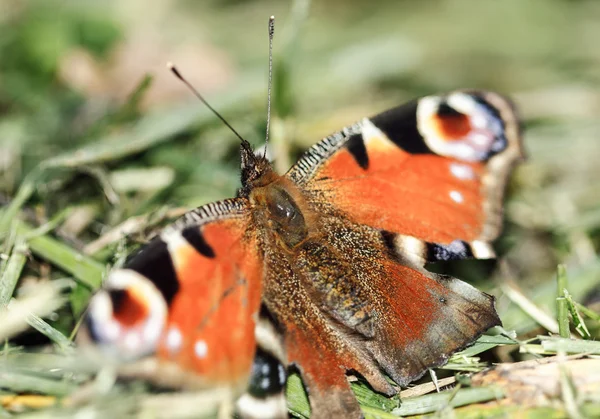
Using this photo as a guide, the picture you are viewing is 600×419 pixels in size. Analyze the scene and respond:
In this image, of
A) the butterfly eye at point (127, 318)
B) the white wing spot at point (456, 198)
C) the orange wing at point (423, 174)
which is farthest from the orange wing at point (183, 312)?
the white wing spot at point (456, 198)

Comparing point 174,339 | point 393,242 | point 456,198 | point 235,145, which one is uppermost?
point 235,145

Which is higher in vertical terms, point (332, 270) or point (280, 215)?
point (280, 215)

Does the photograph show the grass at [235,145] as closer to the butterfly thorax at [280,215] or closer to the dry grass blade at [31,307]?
the dry grass blade at [31,307]

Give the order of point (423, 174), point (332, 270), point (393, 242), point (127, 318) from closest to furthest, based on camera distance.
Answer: point (127, 318) → point (332, 270) → point (393, 242) → point (423, 174)

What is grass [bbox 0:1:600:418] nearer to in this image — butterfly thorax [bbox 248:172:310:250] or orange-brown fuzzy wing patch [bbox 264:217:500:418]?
orange-brown fuzzy wing patch [bbox 264:217:500:418]

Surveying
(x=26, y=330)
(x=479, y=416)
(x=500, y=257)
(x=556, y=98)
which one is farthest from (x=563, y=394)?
(x=556, y=98)

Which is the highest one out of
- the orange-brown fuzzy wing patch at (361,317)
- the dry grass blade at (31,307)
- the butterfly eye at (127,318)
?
the dry grass blade at (31,307)

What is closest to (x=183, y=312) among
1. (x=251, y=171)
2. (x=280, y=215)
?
(x=280, y=215)

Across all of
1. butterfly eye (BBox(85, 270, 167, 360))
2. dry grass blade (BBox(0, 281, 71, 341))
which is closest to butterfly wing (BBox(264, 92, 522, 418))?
butterfly eye (BBox(85, 270, 167, 360))

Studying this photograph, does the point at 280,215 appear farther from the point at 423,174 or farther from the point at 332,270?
the point at 423,174

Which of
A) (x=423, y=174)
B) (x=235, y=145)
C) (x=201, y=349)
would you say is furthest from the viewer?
(x=235, y=145)
